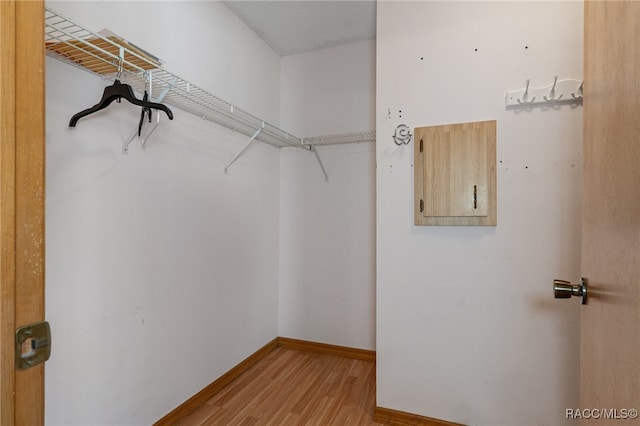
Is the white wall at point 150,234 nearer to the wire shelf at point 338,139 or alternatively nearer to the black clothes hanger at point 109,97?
the black clothes hanger at point 109,97

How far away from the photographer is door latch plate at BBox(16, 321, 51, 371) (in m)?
0.52

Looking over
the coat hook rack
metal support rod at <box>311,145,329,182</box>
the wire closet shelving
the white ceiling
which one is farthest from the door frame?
metal support rod at <box>311,145,329,182</box>

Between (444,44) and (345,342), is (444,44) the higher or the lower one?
the higher one

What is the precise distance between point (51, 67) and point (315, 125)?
1.87 metres

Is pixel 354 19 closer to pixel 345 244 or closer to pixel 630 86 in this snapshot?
pixel 345 244

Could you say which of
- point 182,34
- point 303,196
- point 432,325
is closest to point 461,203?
point 432,325

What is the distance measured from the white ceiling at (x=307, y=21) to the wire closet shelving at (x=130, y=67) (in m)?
0.78

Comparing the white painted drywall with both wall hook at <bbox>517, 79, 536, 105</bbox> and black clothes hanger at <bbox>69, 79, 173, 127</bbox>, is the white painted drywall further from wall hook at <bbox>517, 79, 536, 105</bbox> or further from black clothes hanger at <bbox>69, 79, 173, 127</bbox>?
black clothes hanger at <bbox>69, 79, 173, 127</bbox>

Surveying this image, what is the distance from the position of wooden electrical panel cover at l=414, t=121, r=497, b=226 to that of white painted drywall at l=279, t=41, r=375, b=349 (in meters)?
0.87

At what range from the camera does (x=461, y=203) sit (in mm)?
1609

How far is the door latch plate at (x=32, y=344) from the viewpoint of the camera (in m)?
0.52

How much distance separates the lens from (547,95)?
4.83 feet

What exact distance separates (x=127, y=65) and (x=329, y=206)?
5.77ft
